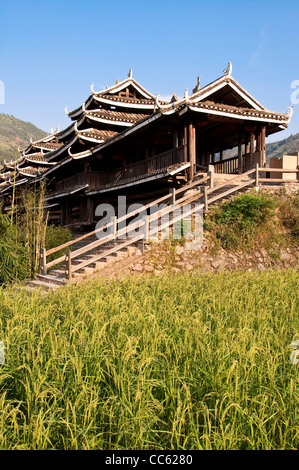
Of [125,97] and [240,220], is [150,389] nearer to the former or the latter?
[240,220]

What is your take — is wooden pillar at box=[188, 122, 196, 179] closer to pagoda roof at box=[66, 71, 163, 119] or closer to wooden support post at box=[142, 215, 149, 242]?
wooden support post at box=[142, 215, 149, 242]

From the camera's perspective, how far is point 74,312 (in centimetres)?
462

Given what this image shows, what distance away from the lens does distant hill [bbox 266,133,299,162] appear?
110 meters

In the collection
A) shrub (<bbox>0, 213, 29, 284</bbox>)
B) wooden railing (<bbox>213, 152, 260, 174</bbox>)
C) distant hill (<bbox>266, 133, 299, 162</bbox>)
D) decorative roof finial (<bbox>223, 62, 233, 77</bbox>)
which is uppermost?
distant hill (<bbox>266, 133, 299, 162</bbox>)

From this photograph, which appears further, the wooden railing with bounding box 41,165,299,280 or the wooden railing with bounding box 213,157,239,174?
the wooden railing with bounding box 213,157,239,174

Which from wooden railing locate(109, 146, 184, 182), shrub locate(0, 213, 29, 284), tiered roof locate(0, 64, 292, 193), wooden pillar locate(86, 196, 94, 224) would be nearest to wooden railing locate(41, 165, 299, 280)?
shrub locate(0, 213, 29, 284)

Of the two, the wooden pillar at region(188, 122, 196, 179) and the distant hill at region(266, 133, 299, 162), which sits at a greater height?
the distant hill at region(266, 133, 299, 162)

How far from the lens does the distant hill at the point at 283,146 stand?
110325 mm

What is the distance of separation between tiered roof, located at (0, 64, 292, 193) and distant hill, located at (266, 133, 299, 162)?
95.0 meters
